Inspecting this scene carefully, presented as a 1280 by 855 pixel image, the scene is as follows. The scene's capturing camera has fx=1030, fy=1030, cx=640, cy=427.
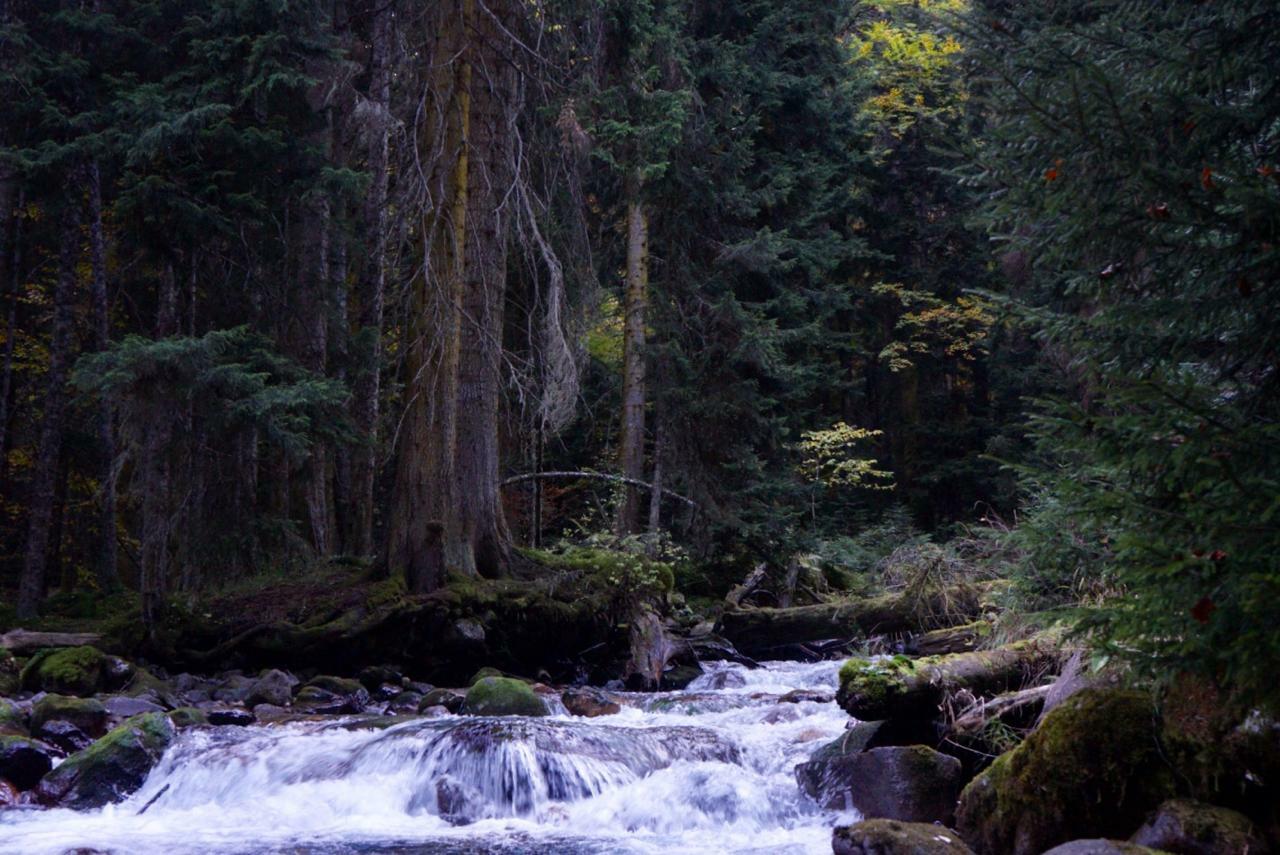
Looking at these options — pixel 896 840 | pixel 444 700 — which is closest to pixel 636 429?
pixel 444 700

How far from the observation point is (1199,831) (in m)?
4.72

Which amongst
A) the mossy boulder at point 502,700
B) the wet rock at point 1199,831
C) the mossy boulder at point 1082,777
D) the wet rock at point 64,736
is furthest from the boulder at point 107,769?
the wet rock at point 1199,831

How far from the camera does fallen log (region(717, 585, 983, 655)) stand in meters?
12.5

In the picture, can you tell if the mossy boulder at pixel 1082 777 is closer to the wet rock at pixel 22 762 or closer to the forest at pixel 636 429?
the forest at pixel 636 429

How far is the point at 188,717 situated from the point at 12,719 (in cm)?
137

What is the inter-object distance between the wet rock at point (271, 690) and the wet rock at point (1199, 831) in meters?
8.15

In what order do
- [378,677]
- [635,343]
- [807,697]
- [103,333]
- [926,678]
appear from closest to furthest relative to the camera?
[926,678] < [807,697] < [378,677] < [103,333] < [635,343]

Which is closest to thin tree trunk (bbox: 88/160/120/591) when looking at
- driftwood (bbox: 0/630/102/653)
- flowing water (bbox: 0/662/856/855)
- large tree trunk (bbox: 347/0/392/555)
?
driftwood (bbox: 0/630/102/653)

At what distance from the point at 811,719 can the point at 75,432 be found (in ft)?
53.2

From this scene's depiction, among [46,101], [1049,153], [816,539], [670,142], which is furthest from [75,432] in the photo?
[1049,153]

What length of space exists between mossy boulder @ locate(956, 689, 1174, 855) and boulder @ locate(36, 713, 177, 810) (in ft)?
20.3

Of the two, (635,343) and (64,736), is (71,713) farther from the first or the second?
(635,343)

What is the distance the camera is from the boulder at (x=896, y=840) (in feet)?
17.3

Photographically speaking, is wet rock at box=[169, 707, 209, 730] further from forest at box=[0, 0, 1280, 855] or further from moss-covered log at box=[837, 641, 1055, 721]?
moss-covered log at box=[837, 641, 1055, 721]
